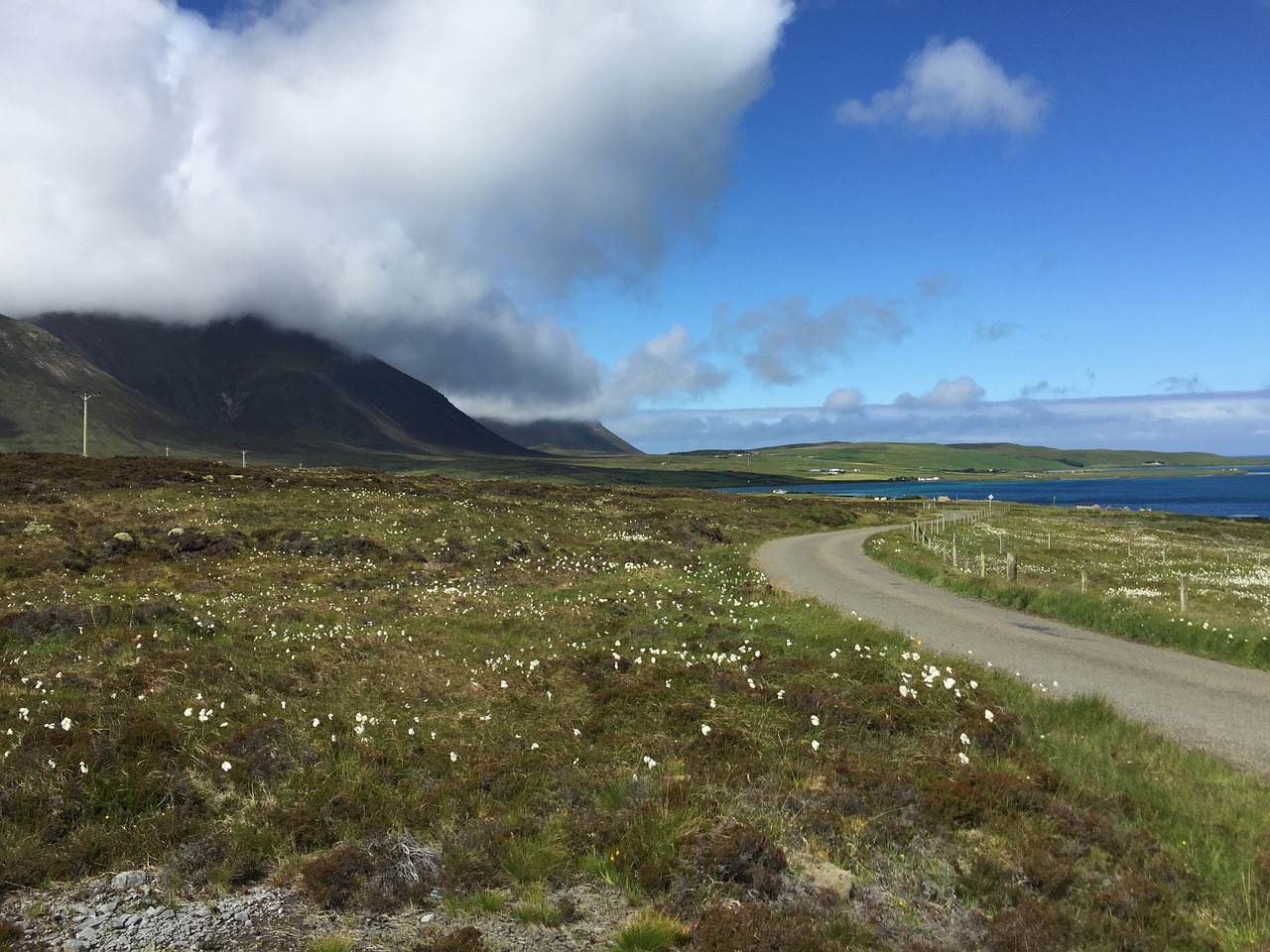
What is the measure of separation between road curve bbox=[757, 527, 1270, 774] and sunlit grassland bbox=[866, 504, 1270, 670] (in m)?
1.09

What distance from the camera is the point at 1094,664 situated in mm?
17094

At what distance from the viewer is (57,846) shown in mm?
8164

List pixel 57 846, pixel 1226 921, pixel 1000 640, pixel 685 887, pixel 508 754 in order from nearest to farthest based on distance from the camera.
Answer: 1. pixel 1226 921
2. pixel 685 887
3. pixel 57 846
4. pixel 508 754
5. pixel 1000 640

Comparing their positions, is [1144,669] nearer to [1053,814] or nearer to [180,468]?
[1053,814]

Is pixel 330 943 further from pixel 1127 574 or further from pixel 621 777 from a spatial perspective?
pixel 1127 574

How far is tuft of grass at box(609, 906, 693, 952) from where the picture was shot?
6.62 meters

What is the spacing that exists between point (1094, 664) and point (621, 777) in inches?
502

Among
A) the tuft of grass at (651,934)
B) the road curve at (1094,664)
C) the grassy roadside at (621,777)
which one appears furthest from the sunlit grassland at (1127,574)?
the tuft of grass at (651,934)

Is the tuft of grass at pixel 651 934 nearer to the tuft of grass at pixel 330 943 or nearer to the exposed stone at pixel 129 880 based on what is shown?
the tuft of grass at pixel 330 943

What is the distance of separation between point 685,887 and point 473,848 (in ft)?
7.88

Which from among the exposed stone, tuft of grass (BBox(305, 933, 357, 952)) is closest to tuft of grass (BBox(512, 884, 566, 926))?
tuft of grass (BBox(305, 933, 357, 952))

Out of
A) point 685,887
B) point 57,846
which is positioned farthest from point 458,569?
point 685,887

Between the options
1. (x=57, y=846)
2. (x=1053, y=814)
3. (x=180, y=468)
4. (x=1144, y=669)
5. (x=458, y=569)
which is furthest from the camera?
(x=180, y=468)

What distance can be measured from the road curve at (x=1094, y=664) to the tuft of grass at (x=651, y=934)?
905 centimetres
